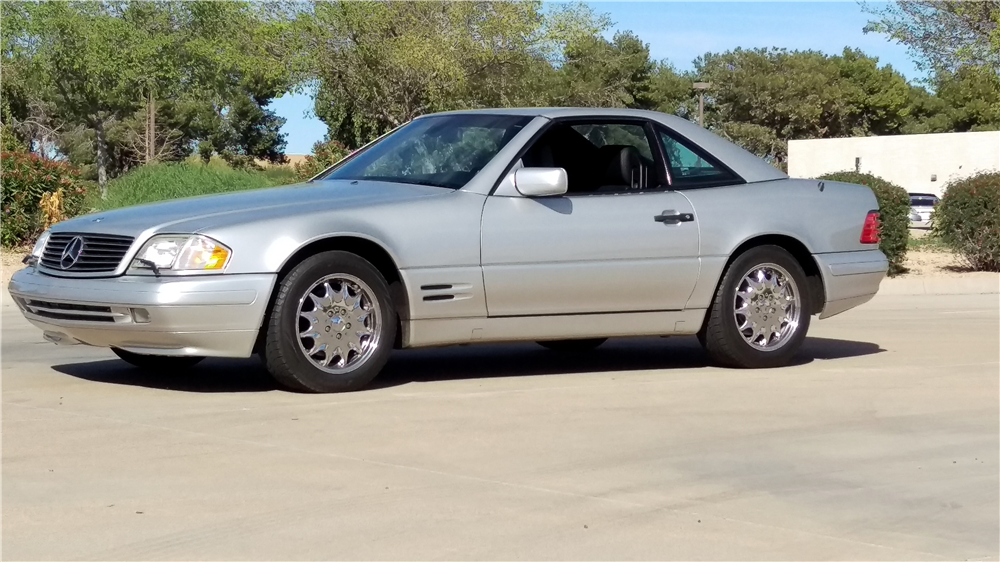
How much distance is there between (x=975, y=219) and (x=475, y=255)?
11.7 m

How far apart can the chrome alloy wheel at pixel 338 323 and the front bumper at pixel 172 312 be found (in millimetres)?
277

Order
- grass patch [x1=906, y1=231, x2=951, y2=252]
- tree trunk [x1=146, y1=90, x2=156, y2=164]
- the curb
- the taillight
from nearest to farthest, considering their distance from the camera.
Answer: the taillight
the curb
grass patch [x1=906, y1=231, x2=951, y2=252]
tree trunk [x1=146, y1=90, x2=156, y2=164]

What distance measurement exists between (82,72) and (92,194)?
40628 mm

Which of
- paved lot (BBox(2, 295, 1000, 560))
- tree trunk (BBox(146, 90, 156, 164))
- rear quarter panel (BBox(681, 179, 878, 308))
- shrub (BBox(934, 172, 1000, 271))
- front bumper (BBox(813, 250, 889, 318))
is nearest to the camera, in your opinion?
paved lot (BBox(2, 295, 1000, 560))

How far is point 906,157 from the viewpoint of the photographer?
2168 inches

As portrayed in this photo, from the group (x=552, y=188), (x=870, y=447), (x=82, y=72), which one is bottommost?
(x=870, y=447)

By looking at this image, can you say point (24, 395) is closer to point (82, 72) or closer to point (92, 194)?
point (92, 194)

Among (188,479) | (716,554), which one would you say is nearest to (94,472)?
(188,479)

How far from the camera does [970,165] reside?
170ft

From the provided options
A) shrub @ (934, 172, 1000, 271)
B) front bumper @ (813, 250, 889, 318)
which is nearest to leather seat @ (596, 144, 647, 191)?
front bumper @ (813, 250, 889, 318)

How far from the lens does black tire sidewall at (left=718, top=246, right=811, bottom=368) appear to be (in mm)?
8719

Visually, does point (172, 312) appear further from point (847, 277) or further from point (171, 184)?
point (171, 184)

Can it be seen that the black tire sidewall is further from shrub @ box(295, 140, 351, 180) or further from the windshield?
shrub @ box(295, 140, 351, 180)

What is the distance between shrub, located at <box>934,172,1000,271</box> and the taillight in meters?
8.89
